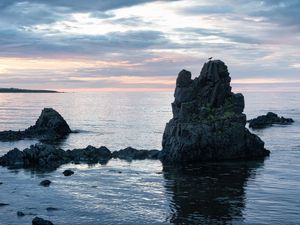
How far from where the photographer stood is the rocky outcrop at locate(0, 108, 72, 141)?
12519cm

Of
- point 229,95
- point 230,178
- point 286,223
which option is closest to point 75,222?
point 286,223

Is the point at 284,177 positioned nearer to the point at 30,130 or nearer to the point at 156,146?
the point at 156,146

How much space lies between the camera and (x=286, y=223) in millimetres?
46625

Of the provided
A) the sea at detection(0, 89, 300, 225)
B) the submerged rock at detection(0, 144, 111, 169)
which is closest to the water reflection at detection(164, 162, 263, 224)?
the sea at detection(0, 89, 300, 225)

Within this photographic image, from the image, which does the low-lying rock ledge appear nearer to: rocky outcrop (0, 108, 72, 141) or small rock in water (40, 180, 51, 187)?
small rock in water (40, 180, 51, 187)

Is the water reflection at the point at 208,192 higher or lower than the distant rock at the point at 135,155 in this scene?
lower

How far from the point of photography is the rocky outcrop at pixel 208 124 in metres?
82.3

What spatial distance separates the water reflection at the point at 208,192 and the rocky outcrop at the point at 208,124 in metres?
4.35

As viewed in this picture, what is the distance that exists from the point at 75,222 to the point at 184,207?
42.4 feet

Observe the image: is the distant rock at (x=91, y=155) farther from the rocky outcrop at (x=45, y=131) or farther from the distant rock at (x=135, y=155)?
the rocky outcrop at (x=45, y=131)

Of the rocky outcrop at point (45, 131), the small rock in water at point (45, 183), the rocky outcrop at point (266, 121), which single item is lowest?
the small rock in water at point (45, 183)

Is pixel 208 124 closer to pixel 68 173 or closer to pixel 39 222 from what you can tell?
pixel 68 173

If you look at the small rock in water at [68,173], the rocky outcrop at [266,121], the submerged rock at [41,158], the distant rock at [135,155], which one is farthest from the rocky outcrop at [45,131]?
the rocky outcrop at [266,121]

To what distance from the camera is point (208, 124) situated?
279ft
